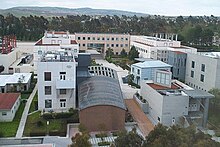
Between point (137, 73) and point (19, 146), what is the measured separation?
5.88m

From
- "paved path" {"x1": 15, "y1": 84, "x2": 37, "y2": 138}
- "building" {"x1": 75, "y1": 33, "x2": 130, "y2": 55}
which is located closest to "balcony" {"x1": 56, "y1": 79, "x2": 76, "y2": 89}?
"paved path" {"x1": 15, "y1": 84, "x2": 37, "y2": 138}

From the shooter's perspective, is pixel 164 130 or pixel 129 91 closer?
pixel 164 130

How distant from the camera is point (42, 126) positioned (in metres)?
5.99

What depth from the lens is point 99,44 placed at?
16375 mm

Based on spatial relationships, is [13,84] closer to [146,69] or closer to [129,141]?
[146,69]

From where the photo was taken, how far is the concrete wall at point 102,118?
587 centimetres

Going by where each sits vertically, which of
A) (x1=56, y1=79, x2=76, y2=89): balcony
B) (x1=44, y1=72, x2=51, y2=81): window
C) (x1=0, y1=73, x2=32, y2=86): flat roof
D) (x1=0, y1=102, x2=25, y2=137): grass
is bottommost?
(x1=0, y1=102, x2=25, y2=137): grass

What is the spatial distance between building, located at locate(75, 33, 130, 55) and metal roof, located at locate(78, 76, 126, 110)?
8955 mm

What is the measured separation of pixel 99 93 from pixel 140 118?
114 cm

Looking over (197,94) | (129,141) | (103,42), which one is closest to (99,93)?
(197,94)

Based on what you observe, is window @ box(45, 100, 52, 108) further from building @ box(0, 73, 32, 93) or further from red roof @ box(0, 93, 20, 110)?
building @ box(0, 73, 32, 93)

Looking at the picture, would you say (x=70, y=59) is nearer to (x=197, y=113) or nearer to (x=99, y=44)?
(x=197, y=113)

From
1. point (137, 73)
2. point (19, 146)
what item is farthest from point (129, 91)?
point (19, 146)

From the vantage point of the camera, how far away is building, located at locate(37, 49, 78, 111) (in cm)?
681
